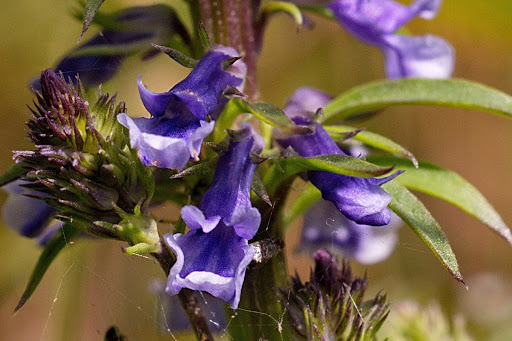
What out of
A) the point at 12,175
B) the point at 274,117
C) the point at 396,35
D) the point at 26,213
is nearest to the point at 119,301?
the point at 26,213

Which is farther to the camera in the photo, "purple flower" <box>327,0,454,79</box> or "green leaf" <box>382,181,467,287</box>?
"purple flower" <box>327,0,454,79</box>

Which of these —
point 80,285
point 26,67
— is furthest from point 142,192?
point 26,67

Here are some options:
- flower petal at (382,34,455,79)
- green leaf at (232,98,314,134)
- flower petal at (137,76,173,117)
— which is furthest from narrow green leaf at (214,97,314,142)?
flower petal at (382,34,455,79)

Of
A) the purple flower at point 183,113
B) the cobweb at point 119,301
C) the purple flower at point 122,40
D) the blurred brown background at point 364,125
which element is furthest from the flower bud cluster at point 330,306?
the purple flower at point 122,40

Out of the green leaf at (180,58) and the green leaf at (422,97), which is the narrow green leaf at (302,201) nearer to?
the green leaf at (422,97)

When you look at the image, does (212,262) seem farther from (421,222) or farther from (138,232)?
(421,222)

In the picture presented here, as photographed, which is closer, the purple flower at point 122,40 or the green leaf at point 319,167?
the green leaf at point 319,167

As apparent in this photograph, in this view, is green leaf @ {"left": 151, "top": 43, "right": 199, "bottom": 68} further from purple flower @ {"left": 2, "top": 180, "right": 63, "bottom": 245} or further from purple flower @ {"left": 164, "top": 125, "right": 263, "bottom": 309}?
purple flower @ {"left": 2, "top": 180, "right": 63, "bottom": 245}
